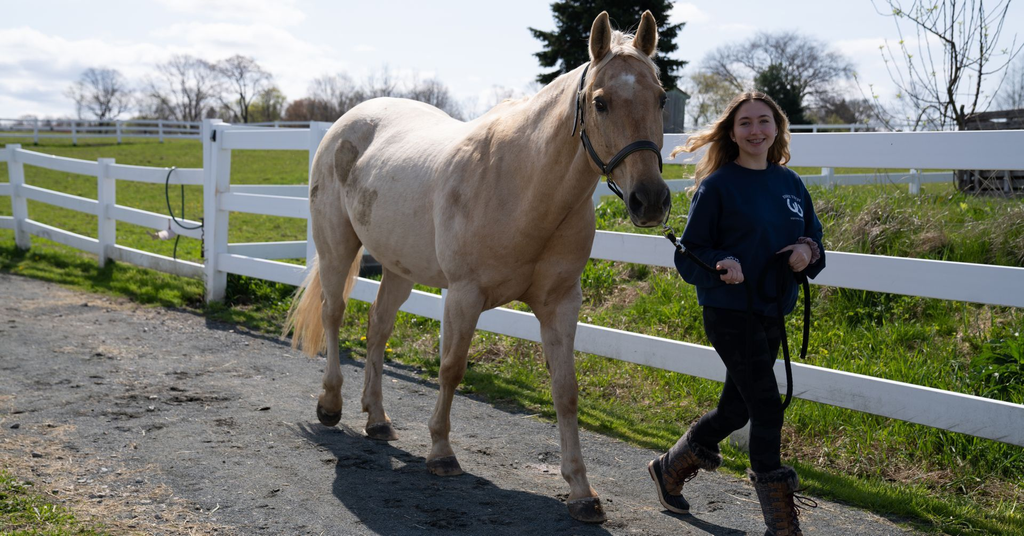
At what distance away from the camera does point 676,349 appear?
15.1ft

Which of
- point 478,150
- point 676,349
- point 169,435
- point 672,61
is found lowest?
point 169,435

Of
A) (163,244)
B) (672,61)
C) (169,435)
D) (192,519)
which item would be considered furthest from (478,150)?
(672,61)

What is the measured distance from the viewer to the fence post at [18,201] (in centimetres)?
1113

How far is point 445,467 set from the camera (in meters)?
3.82

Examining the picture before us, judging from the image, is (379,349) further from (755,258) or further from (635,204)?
(755,258)

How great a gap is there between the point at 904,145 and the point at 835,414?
146 cm

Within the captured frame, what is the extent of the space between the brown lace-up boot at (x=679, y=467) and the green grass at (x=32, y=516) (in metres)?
2.31

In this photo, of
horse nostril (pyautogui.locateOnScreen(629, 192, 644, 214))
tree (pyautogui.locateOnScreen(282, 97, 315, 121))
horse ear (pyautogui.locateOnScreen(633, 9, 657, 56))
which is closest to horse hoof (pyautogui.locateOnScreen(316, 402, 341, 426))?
horse nostril (pyautogui.locateOnScreen(629, 192, 644, 214))

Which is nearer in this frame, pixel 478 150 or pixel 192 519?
pixel 192 519

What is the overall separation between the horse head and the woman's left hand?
0.50 m

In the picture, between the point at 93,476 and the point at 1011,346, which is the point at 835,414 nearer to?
the point at 1011,346

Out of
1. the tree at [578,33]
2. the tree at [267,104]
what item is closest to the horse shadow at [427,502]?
the tree at [578,33]

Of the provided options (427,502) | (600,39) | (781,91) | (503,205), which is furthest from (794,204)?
(781,91)

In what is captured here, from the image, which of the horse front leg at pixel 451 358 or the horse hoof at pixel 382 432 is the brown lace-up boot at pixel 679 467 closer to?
the horse front leg at pixel 451 358
